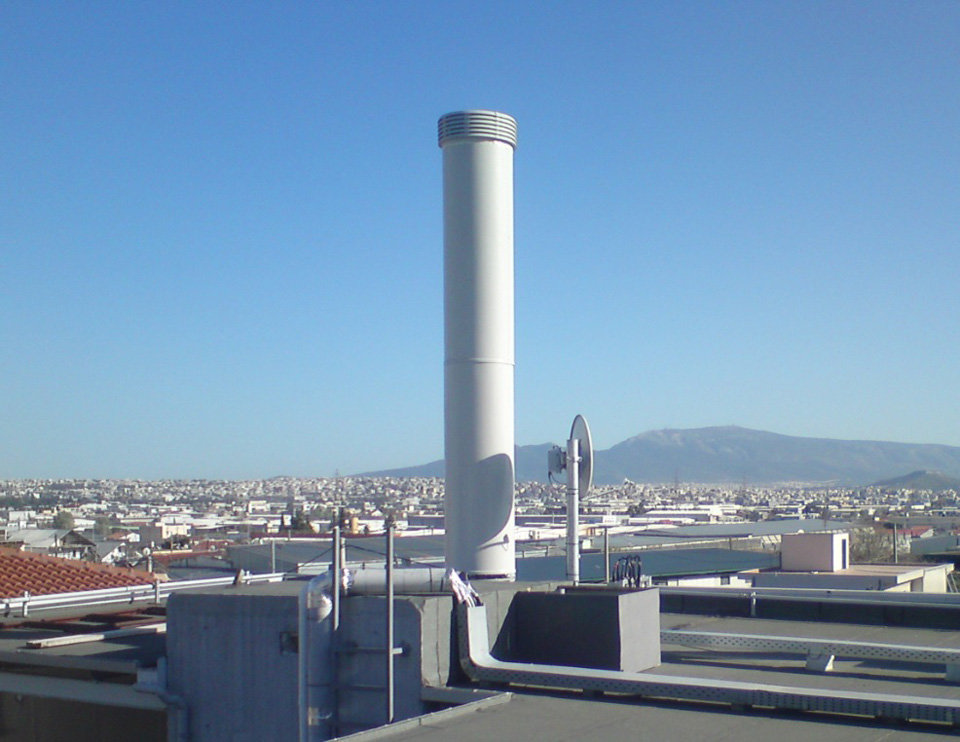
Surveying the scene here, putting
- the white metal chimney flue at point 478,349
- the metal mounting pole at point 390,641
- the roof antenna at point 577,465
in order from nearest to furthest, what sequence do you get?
the metal mounting pole at point 390,641
the white metal chimney flue at point 478,349
the roof antenna at point 577,465

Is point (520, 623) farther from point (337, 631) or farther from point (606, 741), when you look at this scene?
point (606, 741)

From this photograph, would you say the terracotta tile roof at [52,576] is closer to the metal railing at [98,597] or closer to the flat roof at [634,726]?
the metal railing at [98,597]

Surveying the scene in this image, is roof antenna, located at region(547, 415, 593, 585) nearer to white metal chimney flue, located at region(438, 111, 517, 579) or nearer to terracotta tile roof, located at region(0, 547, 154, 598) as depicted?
white metal chimney flue, located at region(438, 111, 517, 579)

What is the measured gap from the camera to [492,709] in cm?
902

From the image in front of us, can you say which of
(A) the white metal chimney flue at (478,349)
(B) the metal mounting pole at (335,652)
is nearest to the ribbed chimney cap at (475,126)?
(A) the white metal chimney flue at (478,349)

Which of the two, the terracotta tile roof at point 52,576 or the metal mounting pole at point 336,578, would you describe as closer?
the metal mounting pole at point 336,578

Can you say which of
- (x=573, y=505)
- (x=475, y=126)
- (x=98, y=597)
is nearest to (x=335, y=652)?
(x=98, y=597)

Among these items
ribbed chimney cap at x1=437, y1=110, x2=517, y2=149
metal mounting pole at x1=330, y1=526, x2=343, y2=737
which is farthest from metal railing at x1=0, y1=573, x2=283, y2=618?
ribbed chimney cap at x1=437, y1=110, x2=517, y2=149

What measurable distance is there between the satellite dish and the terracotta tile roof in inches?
368

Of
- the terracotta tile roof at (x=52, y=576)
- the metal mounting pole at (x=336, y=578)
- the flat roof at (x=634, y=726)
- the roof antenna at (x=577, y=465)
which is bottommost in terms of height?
the terracotta tile roof at (x=52, y=576)

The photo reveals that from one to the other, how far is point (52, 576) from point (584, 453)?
37.3 ft

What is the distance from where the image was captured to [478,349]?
17812 mm

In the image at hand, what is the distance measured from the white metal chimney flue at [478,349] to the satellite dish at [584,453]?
2.24m

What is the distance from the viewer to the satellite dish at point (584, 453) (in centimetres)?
1998
